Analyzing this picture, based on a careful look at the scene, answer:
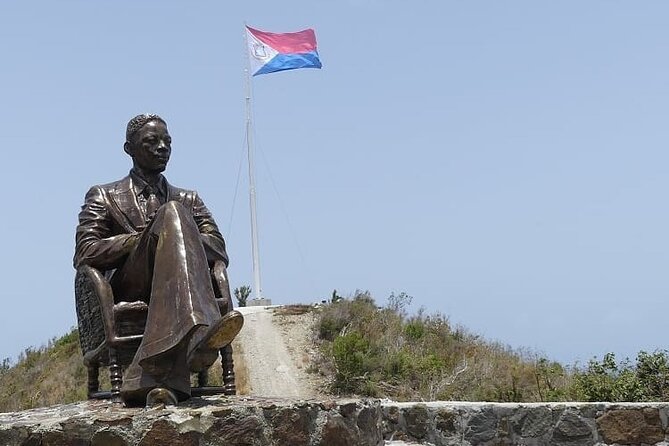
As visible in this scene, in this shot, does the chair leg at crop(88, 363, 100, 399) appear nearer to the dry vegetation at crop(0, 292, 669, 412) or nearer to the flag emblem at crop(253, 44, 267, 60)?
the dry vegetation at crop(0, 292, 669, 412)

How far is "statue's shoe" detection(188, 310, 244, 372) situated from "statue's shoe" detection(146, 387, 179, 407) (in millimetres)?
169

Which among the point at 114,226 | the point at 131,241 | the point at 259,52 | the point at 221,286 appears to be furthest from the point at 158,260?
the point at 259,52

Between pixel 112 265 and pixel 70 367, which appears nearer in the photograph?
pixel 112 265

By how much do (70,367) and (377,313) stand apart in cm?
609

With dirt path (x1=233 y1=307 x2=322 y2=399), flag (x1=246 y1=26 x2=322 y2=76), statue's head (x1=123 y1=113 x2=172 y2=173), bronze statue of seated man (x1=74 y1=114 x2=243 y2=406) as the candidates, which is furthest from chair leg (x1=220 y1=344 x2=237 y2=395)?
flag (x1=246 y1=26 x2=322 y2=76)

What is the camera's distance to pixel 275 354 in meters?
15.7

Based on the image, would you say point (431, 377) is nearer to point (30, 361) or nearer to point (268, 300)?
point (268, 300)

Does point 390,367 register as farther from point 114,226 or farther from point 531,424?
point 114,226

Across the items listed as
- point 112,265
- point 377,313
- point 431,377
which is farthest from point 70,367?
point 112,265

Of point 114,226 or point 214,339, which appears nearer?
point 214,339

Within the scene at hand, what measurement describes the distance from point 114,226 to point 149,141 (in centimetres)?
54

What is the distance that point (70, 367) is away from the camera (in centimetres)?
1702

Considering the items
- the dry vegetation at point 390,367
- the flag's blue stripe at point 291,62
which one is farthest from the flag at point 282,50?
the dry vegetation at point 390,367

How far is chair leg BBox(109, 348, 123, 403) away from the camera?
4.70 m
